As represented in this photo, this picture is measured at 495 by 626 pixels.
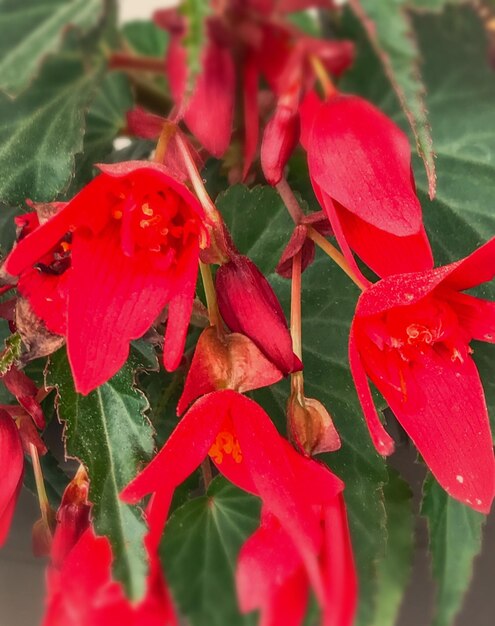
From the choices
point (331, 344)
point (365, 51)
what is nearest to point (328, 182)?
point (365, 51)

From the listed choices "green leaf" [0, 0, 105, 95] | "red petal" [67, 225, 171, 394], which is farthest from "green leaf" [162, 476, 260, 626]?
"green leaf" [0, 0, 105, 95]

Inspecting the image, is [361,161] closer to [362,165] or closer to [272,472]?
[362,165]

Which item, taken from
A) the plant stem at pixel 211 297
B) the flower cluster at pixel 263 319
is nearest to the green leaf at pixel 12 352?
the flower cluster at pixel 263 319

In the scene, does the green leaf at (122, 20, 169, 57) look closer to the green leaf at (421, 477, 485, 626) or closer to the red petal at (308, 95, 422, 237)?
the red petal at (308, 95, 422, 237)

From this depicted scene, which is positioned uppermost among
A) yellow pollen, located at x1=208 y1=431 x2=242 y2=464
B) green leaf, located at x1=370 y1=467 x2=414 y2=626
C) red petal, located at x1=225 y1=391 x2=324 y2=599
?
red petal, located at x1=225 y1=391 x2=324 y2=599

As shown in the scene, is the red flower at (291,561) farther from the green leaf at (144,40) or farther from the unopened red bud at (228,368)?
the green leaf at (144,40)

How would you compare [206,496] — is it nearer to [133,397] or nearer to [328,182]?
[133,397]

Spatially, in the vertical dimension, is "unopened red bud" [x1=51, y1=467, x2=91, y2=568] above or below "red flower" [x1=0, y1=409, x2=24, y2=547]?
below
